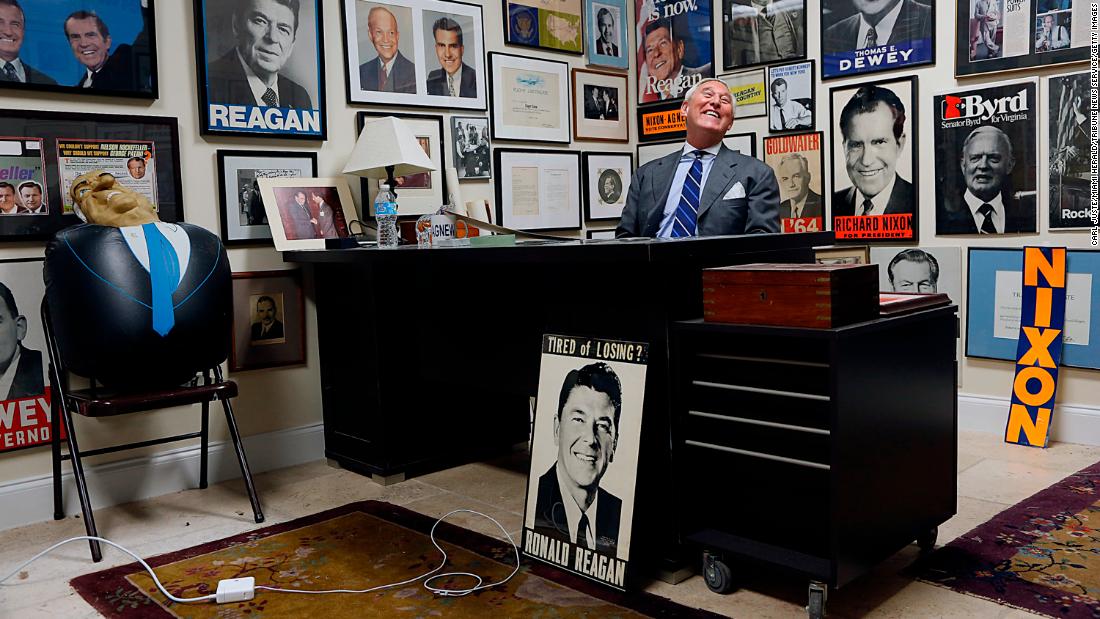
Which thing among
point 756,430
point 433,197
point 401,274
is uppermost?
point 433,197

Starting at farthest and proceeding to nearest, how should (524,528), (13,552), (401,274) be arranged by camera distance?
(401,274), (13,552), (524,528)

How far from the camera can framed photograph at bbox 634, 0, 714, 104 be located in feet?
15.8

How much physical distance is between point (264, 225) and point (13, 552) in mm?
1508

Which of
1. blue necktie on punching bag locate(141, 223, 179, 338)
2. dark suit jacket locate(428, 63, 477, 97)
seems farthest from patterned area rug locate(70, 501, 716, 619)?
dark suit jacket locate(428, 63, 477, 97)

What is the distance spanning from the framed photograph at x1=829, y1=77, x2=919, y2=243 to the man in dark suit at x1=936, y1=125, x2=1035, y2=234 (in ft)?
0.51

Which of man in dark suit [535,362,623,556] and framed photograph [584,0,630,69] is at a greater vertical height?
framed photograph [584,0,630,69]

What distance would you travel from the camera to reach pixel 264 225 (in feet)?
12.1

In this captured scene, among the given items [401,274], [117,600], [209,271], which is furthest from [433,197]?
[117,600]

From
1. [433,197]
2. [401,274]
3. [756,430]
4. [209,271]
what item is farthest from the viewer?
[433,197]

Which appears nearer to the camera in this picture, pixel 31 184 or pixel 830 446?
pixel 830 446

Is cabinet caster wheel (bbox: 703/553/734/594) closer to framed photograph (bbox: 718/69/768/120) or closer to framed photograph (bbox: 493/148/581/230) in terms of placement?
framed photograph (bbox: 493/148/581/230)

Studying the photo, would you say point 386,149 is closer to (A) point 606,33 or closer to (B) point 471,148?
(B) point 471,148

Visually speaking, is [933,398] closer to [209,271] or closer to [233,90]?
[209,271]

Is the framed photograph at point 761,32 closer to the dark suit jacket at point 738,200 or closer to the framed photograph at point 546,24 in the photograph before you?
the framed photograph at point 546,24
